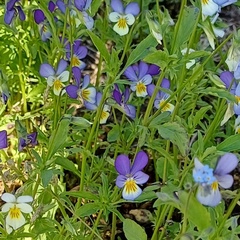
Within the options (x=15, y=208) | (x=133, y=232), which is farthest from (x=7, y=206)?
(x=133, y=232)

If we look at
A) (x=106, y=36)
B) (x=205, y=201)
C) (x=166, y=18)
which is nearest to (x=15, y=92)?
(x=106, y=36)

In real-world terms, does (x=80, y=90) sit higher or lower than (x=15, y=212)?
higher

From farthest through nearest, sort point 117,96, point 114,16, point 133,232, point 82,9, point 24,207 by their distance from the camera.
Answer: point 114,16, point 117,96, point 82,9, point 24,207, point 133,232

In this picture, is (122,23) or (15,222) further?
(122,23)

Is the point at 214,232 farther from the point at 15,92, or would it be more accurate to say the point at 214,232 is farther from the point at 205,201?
the point at 15,92

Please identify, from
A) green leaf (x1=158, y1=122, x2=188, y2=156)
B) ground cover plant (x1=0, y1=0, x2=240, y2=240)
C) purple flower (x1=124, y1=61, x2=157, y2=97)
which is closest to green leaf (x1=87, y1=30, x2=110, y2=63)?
ground cover plant (x1=0, y1=0, x2=240, y2=240)

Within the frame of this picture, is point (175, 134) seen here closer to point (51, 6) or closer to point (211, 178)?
point (211, 178)

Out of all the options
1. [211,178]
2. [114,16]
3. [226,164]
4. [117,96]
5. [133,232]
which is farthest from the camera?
[114,16]
